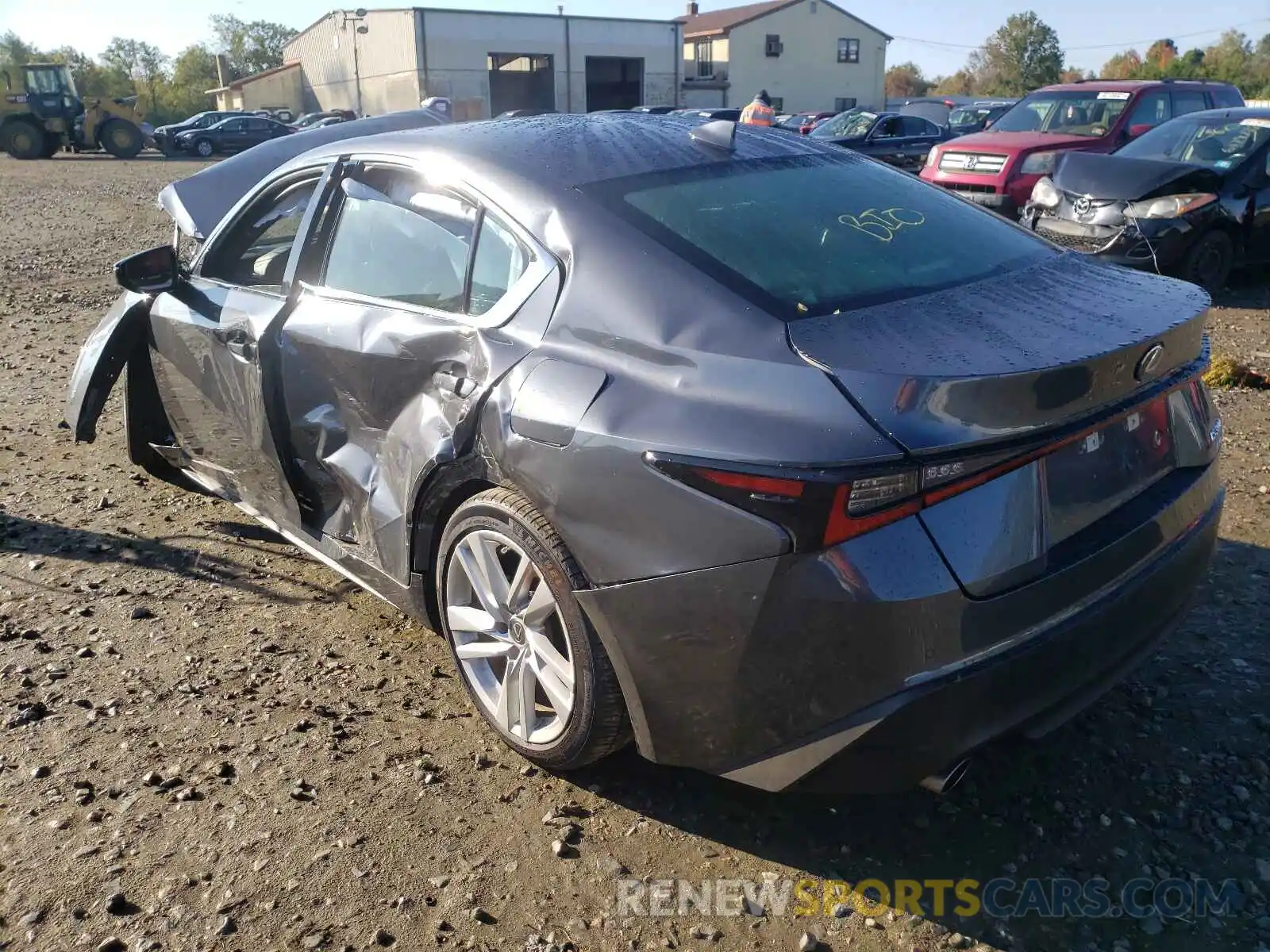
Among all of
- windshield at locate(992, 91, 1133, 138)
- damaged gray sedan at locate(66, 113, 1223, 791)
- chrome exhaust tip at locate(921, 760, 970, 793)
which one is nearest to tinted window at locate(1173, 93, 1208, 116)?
windshield at locate(992, 91, 1133, 138)

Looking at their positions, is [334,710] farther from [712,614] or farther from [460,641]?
[712,614]

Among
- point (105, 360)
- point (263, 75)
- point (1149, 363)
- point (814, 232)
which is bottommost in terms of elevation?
point (105, 360)

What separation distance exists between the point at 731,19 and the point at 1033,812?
62542 mm

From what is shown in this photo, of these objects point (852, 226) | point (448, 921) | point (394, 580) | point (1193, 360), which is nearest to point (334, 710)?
point (394, 580)

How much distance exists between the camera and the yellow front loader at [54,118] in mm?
34312

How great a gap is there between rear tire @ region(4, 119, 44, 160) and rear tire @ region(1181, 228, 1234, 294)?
36.1 metres

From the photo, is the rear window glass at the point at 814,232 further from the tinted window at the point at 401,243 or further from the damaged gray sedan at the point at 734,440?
the tinted window at the point at 401,243

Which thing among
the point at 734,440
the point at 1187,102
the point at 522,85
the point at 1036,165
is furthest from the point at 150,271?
the point at 522,85

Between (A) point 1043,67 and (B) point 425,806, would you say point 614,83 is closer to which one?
(A) point 1043,67

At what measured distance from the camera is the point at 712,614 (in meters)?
2.27

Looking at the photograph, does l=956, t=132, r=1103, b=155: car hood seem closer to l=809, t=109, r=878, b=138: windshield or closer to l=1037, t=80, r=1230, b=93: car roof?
l=1037, t=80, r=1230, b=93: car roof

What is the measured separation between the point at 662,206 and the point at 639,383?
646mm

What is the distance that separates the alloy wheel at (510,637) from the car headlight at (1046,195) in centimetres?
745

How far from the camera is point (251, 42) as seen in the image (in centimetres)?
8481
